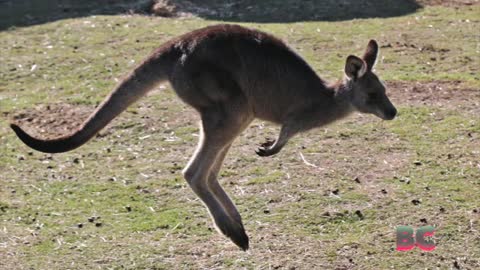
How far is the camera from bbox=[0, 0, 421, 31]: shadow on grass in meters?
11.8

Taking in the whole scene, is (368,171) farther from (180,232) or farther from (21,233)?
(21,233)

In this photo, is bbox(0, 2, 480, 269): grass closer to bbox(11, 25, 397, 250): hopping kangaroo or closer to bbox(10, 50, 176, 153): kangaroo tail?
bbox(11, 25, 397, 250): hopping kangaroo

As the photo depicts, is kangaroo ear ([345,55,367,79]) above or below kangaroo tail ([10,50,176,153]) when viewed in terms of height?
above

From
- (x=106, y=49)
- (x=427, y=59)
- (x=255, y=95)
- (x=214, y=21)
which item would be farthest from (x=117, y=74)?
(x=255, y=95)

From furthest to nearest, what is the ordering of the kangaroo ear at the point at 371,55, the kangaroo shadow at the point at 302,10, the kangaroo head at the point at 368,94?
the kangaroo shadow at the point at 302,10
the kangaroo ear at the point at 371,55
the kangaroo head at the point at 368,94

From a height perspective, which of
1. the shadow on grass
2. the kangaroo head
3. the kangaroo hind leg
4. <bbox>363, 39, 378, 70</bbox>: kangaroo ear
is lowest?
the shadow on grass

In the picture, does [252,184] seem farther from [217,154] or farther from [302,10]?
[302,10]

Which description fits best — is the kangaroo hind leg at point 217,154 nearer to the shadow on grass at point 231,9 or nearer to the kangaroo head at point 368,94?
the kangaroo head at point 368,94

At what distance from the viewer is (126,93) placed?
5145 millimetres

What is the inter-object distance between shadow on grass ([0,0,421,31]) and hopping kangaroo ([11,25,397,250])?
6.24 meters

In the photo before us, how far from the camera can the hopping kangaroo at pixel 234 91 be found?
5141 mm

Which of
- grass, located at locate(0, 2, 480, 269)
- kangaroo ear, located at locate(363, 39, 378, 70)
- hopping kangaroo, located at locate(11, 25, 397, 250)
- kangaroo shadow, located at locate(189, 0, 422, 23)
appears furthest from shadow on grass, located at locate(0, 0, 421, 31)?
hopping kangaroo, located at locate(11, 25, 397, 250)

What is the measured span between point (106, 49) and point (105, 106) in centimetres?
524

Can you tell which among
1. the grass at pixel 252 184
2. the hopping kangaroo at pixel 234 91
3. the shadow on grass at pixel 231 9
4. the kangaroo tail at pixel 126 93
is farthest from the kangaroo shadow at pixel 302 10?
A: the kangaroo tail at pixel 126 93
